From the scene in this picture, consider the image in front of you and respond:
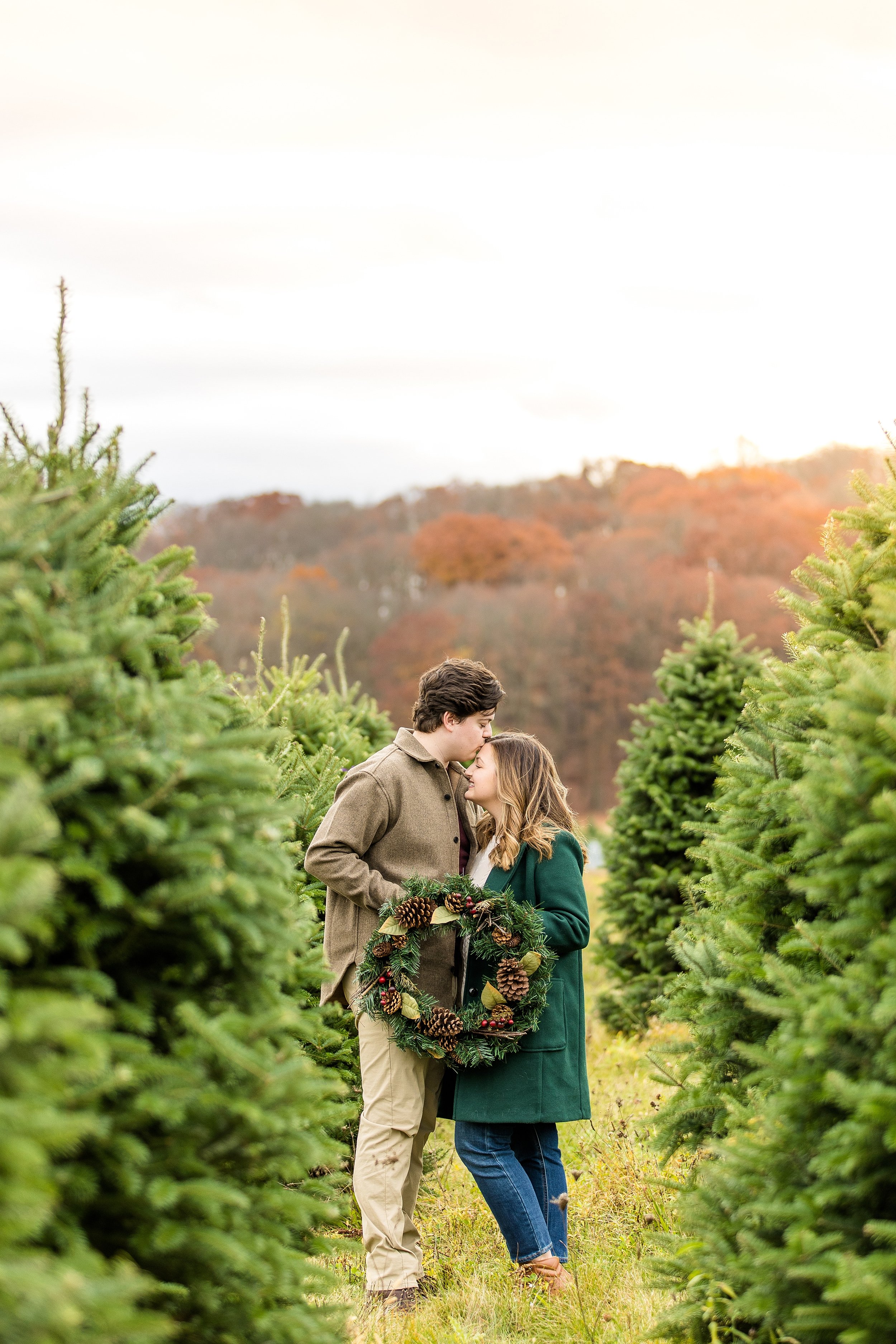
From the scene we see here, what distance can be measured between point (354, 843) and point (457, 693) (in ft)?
2.36

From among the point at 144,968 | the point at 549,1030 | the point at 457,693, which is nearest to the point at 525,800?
the point at 457,693

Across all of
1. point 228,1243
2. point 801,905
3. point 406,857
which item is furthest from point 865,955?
point 406,857

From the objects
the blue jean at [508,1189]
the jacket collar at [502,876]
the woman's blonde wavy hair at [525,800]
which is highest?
the woman's blonde wavy hair at [525,800]

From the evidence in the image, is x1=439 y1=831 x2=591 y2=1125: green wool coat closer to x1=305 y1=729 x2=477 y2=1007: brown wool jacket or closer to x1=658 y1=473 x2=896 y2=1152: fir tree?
x1=305 y1=729 x2=477 y2=1007: brown wool jacket

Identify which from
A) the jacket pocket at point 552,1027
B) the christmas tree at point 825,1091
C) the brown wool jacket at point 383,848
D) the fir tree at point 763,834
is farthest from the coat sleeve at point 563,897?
the christmas tree at point 825,1091

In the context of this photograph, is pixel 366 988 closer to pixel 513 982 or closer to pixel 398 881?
pixel 398 881

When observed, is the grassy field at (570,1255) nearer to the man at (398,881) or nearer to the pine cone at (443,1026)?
the man at (398,881)

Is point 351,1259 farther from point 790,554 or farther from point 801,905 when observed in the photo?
point 790,554

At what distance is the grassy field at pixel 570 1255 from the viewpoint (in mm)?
3553

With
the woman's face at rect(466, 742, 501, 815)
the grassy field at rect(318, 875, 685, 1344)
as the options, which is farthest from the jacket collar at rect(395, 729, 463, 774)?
the grassy field at rect(318, 875, 685, 1344)

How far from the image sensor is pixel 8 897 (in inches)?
73.2

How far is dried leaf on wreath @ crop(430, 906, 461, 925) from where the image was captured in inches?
154

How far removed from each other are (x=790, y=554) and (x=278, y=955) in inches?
1580

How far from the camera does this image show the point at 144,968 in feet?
7.92
